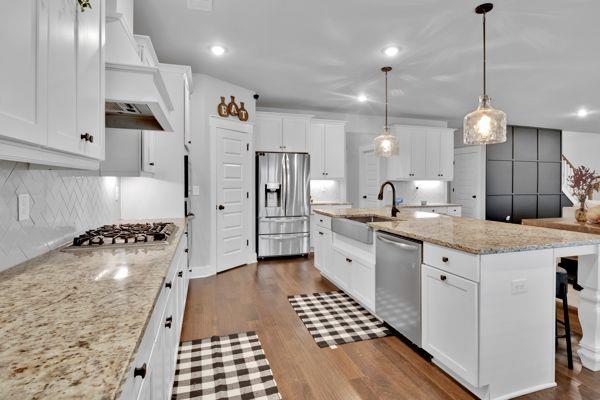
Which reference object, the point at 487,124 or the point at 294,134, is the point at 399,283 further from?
the point at 294,134

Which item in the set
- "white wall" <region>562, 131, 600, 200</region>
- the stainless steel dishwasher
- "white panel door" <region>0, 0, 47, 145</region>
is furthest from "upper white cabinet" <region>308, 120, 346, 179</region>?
"white wall" <region>562, 131, 600, 200</region>

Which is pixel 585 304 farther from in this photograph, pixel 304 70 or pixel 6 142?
pixel 304 70

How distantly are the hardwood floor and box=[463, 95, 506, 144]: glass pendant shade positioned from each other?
164cm

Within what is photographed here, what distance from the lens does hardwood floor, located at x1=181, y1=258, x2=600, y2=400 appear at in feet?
6.05

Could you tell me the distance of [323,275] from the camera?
3.99 m

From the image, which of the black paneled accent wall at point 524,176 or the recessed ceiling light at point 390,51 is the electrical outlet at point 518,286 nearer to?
the recessed ceiling light at point 390,51

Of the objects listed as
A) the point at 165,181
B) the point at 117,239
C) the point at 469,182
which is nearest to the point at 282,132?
A: the point at 165,181

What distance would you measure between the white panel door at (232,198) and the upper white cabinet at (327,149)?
1.44 meters

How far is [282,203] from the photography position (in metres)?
5.15

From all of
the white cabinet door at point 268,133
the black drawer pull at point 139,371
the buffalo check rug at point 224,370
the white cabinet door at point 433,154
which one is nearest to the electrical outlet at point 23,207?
→ the black drawer pull at point 139,371

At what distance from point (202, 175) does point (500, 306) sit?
140 inches

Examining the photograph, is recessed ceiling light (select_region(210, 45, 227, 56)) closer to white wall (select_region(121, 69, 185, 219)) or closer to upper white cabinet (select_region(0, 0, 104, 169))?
white wall (select_region(121, 69, 185, 219))

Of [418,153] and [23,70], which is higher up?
[418,153]

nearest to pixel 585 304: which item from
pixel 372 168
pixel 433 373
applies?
pixel 433 373
